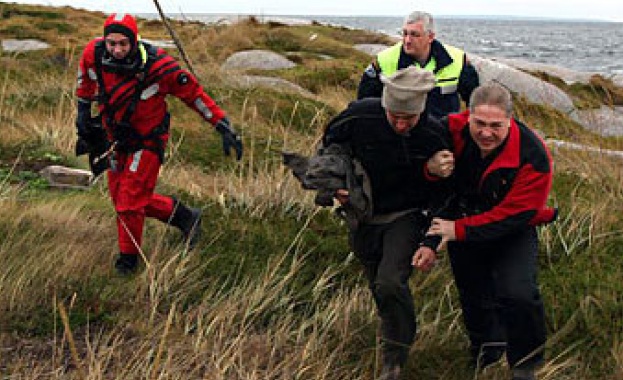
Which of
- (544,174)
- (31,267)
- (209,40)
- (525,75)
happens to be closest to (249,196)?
(31,267)

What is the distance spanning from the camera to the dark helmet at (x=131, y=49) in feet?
14.6

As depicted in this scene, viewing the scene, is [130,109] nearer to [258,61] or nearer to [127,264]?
[127,264]

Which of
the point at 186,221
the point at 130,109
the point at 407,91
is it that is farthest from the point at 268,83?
the point at 407,91

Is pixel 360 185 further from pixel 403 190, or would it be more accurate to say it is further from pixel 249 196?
pixel 249 196

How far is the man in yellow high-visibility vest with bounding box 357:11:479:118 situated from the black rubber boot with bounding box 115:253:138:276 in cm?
210

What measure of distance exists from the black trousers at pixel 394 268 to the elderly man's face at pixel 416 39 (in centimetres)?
216

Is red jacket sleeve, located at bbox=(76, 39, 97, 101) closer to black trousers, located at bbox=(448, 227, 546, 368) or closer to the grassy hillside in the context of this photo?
the grassy hillside

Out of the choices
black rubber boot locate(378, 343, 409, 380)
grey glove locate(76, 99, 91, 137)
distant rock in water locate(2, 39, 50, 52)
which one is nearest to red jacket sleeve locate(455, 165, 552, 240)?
black rubber boot locate(378, 343, 409, 380)

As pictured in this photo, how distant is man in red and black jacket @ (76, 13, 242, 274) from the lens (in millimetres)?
4551

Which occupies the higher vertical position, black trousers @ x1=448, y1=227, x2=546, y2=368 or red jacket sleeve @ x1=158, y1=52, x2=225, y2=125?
A: red jacket sleeve @ x1=158, y1=52, x2=225, y2=125

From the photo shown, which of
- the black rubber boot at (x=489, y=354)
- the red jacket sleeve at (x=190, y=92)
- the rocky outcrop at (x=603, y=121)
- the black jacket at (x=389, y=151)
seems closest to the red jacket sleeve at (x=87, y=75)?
the red jacket sleeve at (x=190, y=92)

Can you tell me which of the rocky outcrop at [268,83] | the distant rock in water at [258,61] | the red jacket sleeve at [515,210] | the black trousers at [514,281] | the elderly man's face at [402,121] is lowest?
the distant rock in water at [258,61]

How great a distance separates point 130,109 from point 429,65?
2282 mm

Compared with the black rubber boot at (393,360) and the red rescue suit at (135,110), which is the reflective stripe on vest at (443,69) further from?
the black rubber boot at (393,360)
